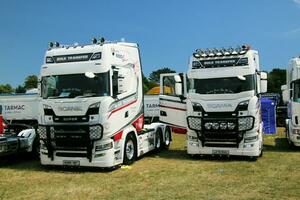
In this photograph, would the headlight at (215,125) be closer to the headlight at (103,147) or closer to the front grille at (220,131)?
the front grille at (220,131)

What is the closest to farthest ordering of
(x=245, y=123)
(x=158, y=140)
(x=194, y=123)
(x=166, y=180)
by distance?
1. (x=166, y=180)
2. (x=245, y=123)
3. (x=194, y=123)
4. (x=158, y=140)

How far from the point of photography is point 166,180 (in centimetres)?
1045

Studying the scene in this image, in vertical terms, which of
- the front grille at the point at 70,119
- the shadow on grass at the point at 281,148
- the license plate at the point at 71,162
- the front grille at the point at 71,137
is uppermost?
the front grille at the point at 70,119

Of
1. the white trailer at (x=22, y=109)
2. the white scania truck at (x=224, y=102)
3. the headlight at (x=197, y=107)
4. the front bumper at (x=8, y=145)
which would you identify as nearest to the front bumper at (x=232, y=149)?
the white scania truck at (x=224, y=102)

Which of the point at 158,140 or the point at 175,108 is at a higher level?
the point at 175,108

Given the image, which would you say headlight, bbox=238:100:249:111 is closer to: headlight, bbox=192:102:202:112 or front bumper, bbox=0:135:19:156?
headlight, bbox=192:102:202:112

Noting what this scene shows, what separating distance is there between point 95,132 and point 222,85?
14.0ft

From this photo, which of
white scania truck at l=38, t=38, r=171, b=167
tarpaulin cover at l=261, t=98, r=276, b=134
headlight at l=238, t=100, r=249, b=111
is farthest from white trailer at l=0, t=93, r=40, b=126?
headlight at l=238, t=100, r=249, b=111

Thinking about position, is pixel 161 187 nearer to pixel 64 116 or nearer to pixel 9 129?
pixel 64 116

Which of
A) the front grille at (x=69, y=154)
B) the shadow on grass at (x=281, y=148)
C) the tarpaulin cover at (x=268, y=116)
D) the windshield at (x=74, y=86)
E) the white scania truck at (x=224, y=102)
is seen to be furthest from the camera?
the tarpaulin cover at (x=268, y=116)

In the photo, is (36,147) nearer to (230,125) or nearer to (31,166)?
(31,166)

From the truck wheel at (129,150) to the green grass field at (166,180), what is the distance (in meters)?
0.28

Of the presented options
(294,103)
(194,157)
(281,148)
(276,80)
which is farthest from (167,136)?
(276,80)

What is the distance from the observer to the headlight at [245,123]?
42.2 ft
